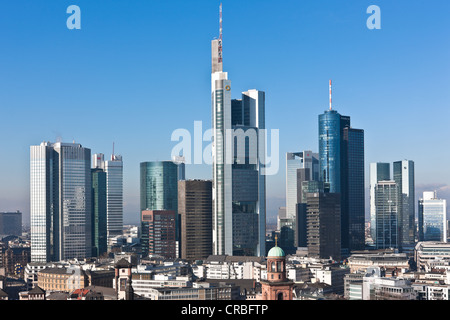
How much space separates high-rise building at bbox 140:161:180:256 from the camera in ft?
236

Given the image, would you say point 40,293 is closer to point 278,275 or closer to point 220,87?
point 278,275

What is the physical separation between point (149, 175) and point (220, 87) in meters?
22.6

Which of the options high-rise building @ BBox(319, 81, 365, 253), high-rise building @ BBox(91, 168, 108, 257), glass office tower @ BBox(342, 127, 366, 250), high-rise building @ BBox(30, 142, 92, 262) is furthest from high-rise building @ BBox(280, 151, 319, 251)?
high-rise building @ BBox(30, 142, 92, 262)

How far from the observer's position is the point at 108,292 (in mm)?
33219

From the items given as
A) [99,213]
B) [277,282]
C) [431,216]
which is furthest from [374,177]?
[277,282]

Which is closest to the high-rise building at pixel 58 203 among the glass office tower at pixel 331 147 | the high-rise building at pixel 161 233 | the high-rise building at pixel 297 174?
the high-rise building at pixel 161 233

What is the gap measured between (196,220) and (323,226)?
11850mm

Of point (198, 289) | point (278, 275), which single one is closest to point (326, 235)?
point (198, 289)

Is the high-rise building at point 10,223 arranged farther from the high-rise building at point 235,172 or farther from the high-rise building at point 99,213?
the high-rise building at point 235,172

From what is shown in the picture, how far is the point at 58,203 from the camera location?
6188 centimetres

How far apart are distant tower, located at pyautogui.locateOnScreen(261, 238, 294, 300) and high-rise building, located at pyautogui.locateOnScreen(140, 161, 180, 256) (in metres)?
51.8

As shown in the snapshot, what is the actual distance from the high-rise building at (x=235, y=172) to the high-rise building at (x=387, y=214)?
2224cm

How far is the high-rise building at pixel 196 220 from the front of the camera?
58.8 m
